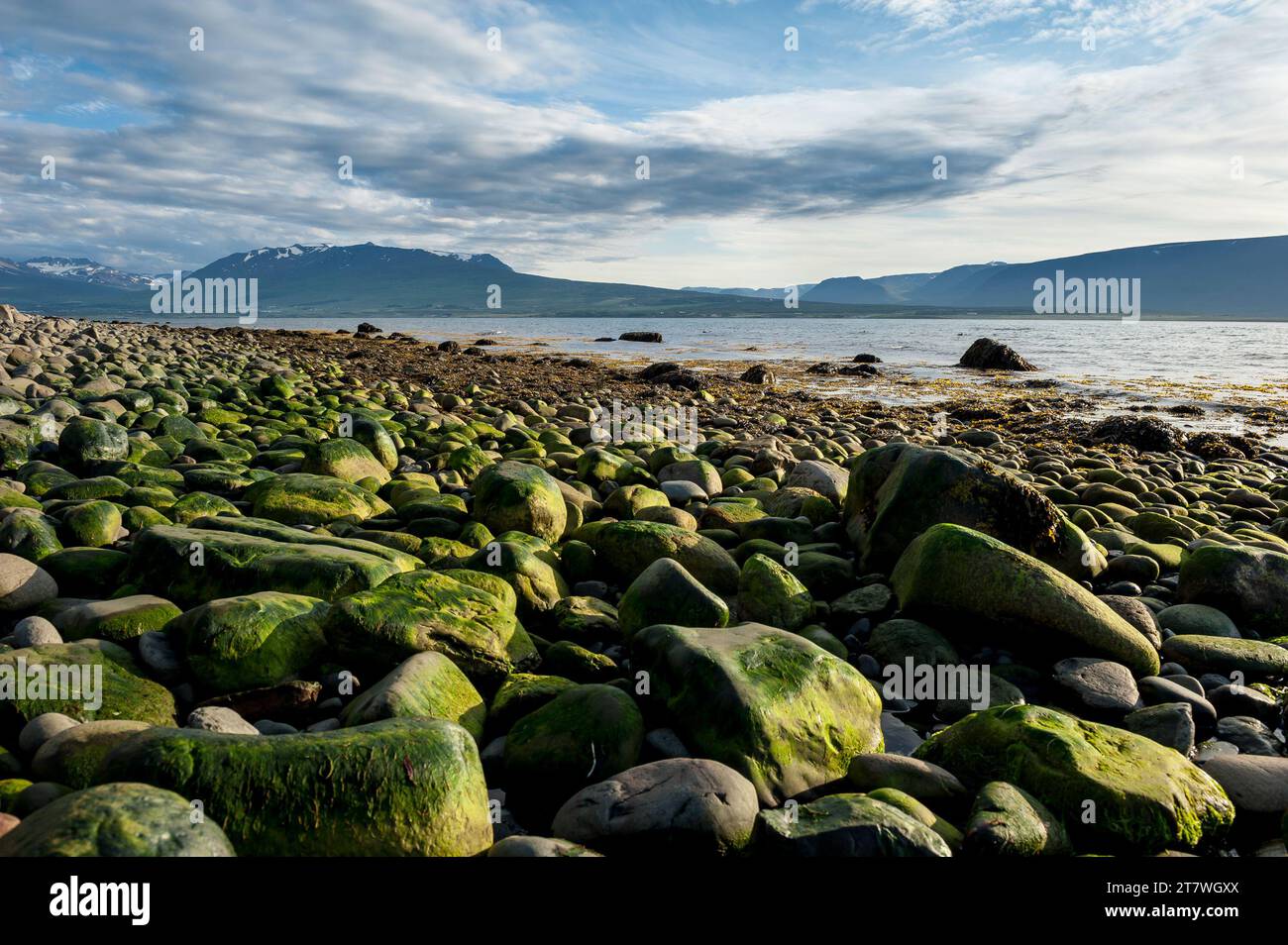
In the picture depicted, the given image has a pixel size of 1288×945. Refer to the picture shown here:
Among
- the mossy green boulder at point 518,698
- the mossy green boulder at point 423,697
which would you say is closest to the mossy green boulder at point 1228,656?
the mossy green boulder at point 518,698

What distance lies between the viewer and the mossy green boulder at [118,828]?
2.28 metres

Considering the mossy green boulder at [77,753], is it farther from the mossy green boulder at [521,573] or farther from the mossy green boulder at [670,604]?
the mossy green boulder at [670,604]

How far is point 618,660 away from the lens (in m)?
4.87

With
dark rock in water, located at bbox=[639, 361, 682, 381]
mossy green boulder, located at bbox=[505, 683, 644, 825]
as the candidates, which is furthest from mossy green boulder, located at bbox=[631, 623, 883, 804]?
dark rock in water, located at bbox=[639, 361, 682, 381]

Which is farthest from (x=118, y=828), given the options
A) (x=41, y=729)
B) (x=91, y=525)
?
(x=91, y=525)

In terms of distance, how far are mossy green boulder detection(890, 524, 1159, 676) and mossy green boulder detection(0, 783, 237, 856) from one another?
4.37 metres

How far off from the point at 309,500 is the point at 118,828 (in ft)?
15.9

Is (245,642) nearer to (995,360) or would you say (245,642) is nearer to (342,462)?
(342,462)

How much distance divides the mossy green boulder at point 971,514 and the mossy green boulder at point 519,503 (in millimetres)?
2719

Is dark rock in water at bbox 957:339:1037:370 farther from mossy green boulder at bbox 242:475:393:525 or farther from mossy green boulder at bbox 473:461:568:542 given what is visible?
mossy green boulder at bbox 242:475:393:525

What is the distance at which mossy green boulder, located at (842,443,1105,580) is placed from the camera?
6160mm
